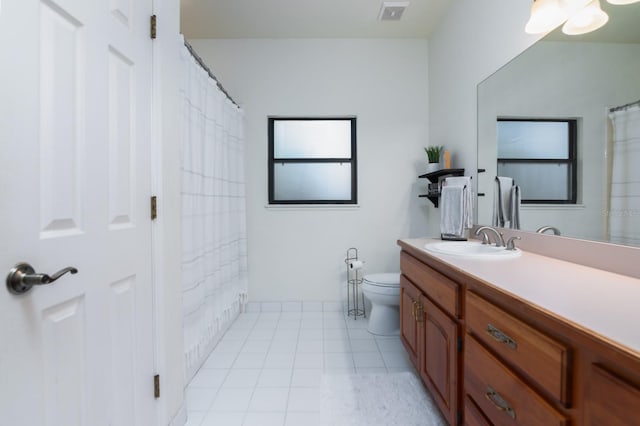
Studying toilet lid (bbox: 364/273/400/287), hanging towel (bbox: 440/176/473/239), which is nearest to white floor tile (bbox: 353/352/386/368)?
toilet lid (bbox: 364/273/400/287)

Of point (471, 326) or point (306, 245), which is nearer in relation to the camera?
point (471, 326)

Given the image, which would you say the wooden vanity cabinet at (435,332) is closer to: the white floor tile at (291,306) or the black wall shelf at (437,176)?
the black wall shelf at (437,176)

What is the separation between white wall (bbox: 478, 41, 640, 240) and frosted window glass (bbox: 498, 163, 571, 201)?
59 millimetres

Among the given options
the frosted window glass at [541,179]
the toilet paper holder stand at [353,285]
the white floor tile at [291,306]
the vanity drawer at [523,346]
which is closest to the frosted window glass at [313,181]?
the toilet paper holder stand at [353,285]

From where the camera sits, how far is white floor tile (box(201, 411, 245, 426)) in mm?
1384

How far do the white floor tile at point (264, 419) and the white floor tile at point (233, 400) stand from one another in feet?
0.25

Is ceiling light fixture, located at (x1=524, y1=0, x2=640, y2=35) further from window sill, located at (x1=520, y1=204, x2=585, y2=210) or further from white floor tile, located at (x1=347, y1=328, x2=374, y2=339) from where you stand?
white floor tile, located at (x1=347, y1=328, x2=374, y2=339)

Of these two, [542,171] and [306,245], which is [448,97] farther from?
[306,245]

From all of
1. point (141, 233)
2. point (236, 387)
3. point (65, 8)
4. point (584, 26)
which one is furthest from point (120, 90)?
point (584, 26)

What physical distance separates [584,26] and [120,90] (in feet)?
6.09

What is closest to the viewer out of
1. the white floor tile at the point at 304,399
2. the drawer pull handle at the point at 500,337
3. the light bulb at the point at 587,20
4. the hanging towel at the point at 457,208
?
the drawer pull handle at the point at 500,337

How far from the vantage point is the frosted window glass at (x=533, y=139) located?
1.30 meters

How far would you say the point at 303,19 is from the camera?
95.9 inches

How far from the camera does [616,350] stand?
49 centimetres
